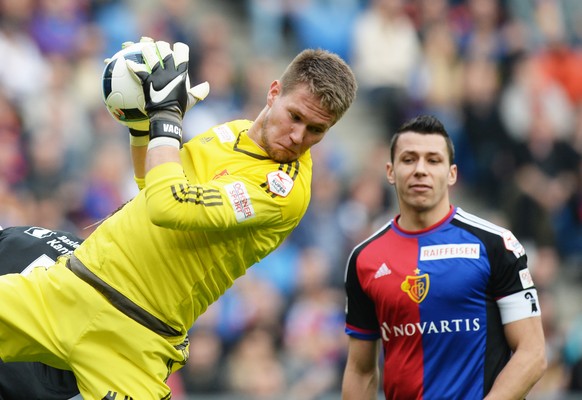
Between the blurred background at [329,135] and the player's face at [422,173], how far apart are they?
4960 millimetres

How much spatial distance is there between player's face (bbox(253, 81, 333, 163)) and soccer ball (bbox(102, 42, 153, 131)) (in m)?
0.65

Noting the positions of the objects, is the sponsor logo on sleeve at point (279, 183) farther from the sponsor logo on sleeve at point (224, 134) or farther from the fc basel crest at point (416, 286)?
the fc basel crest at point (416, 286)

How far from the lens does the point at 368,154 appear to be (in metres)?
14.2

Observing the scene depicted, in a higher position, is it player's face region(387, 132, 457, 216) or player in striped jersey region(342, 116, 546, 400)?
player's face region(387, 132, 457, 216)

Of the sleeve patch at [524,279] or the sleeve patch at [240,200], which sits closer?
the sleeve patch at [240,200]

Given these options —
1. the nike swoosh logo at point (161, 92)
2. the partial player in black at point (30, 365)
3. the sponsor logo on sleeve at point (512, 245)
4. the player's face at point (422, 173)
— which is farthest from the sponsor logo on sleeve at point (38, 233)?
the sponsor logo on sleeve at point (512, 245)

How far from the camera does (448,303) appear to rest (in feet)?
19.7

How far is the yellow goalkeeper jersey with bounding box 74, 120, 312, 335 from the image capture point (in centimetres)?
543

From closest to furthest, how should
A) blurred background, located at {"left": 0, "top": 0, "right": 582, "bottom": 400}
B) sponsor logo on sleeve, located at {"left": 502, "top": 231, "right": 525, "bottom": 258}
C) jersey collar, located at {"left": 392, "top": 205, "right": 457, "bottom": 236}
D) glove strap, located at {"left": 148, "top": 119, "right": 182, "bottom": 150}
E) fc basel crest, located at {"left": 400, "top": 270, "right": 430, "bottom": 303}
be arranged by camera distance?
glove strap, located at {"left": 148, "top": 119, "right": 182, "bottom": 150} → sponsor logo on sleeve, located at {"left": 502, "top": 231, "right": 525, "bottom": 258} → fc basel crest, located at {"left": 400, "top": 270, "right": 430, "bottom": 303} → jersey collar, located at {"left": 392, "top": 205, "right": 457, "bottom": 236} → blurred background, located at {"left": 0, "top": 0, "right": 582, "bottom": 400}

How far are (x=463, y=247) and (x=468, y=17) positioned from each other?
32.6ft

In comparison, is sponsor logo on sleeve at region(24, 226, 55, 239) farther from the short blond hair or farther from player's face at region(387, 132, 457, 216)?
player's face at region(387, 132, 457, 216)

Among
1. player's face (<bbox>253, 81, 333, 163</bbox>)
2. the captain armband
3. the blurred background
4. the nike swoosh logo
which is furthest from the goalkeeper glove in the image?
the blurred background

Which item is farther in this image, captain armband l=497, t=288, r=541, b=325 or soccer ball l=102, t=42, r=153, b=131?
captain armband l=497, t=288, r=541, b=325

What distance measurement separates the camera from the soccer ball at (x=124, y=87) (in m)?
5.54
